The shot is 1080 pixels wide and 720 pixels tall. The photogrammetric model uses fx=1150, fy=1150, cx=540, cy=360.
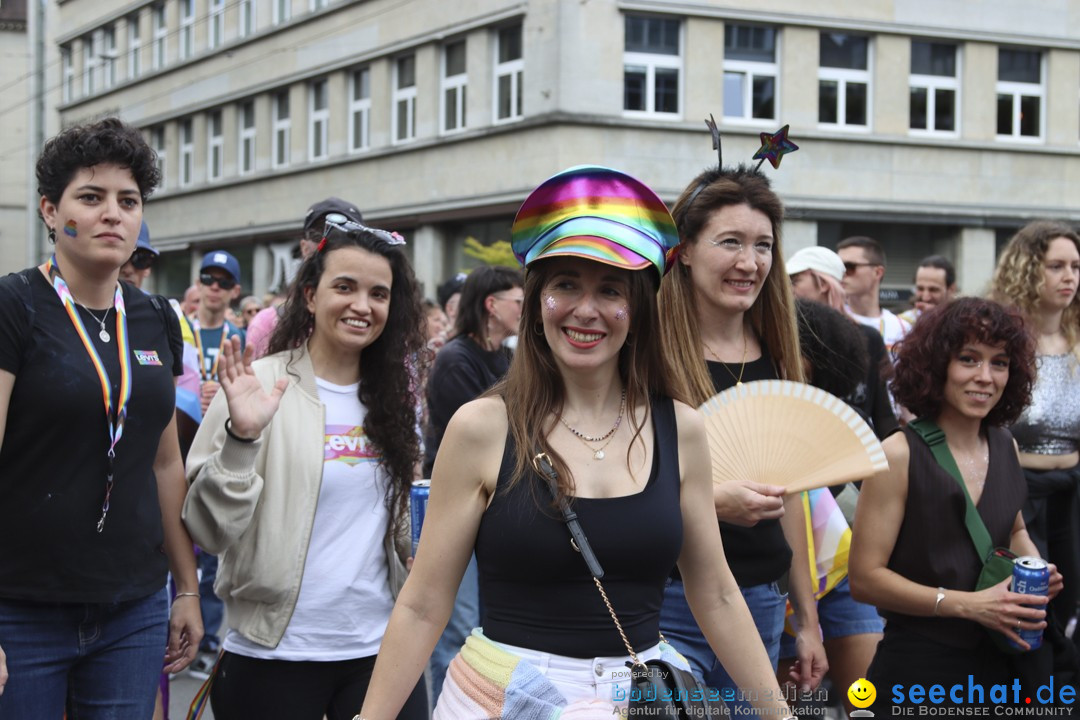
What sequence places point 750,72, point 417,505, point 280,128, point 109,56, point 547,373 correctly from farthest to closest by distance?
point 109,56
point 280,128
point 750,72
point 417,505
point 547,373

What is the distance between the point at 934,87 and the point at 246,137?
59.6 ft

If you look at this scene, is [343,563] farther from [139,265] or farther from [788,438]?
[139,265]

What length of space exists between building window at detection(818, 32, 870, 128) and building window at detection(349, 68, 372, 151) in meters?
10.4

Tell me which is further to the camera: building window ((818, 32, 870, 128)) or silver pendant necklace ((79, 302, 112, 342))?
building window ((818, 32, 870, 128))

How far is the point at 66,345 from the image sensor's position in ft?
10.2

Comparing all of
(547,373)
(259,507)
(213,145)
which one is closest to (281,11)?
(213,145)

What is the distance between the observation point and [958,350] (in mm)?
4160

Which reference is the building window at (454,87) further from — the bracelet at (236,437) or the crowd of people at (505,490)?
the bracelet at (236,437)

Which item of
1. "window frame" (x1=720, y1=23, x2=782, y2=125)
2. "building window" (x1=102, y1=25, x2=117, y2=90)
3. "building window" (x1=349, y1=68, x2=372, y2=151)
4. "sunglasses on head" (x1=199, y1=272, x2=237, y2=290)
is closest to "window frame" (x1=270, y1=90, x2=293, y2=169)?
"building window" (x1=349, y1=68, x2=372, y2=151)

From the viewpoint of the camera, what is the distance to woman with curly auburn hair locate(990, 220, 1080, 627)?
537 centimetres

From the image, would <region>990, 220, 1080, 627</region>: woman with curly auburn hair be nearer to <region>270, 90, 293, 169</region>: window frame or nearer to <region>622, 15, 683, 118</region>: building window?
<region>622, 15, 683, 118</region>: building window

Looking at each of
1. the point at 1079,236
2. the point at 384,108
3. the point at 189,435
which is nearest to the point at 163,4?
the point at 384,108

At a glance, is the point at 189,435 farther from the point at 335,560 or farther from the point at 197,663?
the point at 335,560

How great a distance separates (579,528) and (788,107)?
21.8m
